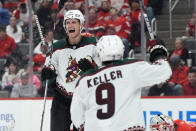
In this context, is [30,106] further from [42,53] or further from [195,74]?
[195,74]

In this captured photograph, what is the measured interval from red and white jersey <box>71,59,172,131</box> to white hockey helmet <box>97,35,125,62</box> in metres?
0.05

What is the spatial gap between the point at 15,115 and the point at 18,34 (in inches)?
46.8

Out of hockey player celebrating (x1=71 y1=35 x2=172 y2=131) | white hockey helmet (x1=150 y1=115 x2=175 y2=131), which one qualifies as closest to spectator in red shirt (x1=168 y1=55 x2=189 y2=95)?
white hockey helmet (x1=150 y1=115 x2=175 y2=131)

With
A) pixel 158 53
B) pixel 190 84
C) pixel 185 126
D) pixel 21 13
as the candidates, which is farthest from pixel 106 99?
pixel 21 13

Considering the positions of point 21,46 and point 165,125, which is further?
point 21,46

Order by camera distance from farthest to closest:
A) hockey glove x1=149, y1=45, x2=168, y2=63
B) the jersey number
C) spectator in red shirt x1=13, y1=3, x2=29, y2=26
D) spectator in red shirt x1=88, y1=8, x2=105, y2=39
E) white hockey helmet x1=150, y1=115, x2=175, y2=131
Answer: spectator in red shirt x1=13, y1=3, x2=29, y2=26 < spectator in red shirt x1=88, y1=8, x2=105, y2=39 < white hockey helmet x1=150, y1=115, x2=175, y2=131 < hockey glove x1=149, y1=45, x2=168, y2=63 < the jersey number

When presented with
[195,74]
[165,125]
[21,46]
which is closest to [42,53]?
[21,46]

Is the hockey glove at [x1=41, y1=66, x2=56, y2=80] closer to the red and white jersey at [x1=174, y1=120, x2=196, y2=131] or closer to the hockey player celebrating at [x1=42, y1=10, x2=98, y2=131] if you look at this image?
the hockey player celebrating at [x1=42, y1=10, x2=98, y2=131]

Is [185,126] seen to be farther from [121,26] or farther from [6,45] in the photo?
[6,45]

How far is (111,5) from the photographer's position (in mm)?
8023

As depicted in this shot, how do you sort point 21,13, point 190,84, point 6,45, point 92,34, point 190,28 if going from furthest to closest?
point 21,13
point 6,45
point 92,34
point 190,28
point 190,84

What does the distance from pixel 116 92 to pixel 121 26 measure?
384cm

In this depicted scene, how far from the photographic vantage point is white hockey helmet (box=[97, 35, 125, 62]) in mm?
4055

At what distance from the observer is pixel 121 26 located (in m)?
7.81
